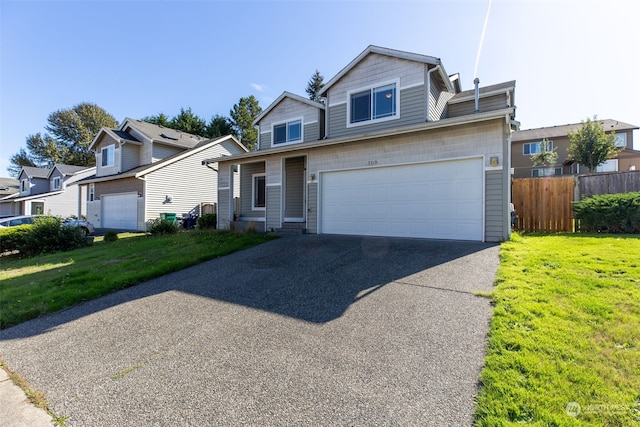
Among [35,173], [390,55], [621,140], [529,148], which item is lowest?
[35,173]

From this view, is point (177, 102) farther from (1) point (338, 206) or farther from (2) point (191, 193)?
(1) point (338, 206)

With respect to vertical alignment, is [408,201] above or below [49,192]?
below

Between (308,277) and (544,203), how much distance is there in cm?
925

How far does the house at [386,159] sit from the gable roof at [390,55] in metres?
0.04

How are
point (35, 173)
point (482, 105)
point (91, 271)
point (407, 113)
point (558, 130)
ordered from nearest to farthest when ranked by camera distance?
point (91, 271), point (407, 113), point (482, 105), point (558, 130), point (35, 173)

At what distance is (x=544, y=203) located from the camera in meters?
10.4

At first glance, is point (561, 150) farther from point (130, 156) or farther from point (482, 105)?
point (130, 156)

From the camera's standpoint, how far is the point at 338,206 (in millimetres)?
10625

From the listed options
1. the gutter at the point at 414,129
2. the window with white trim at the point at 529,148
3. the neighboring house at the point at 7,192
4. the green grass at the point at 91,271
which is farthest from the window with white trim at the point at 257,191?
the neighboring house at the point at 7,192

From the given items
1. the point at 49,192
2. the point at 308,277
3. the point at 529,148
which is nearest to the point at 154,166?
the point at 308,277

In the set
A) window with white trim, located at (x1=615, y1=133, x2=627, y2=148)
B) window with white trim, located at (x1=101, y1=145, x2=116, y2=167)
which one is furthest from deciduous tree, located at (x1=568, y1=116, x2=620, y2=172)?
window with white trim, located at (x1=101, y1=145, x2=116, y2=167)

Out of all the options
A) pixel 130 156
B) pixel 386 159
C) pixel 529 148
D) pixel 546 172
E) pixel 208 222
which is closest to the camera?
pixel 386 159

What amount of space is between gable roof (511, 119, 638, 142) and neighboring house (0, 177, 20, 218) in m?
52.1

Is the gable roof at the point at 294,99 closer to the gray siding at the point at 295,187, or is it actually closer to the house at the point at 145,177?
the gray siding at the point at 295,187
